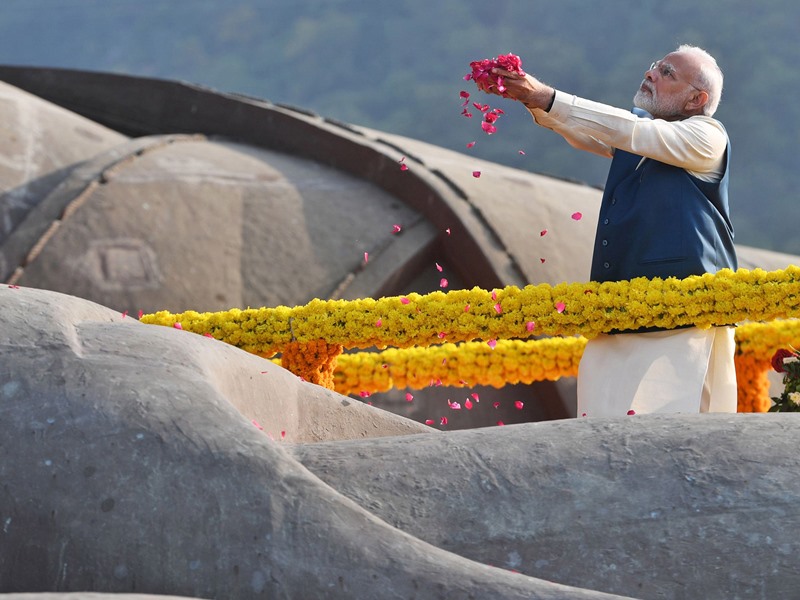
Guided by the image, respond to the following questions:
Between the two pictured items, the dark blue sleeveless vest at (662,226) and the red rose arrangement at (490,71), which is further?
the dark blue sleeveless vest at (662,226)

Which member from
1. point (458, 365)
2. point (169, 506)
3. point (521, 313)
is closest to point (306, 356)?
point (521, 313)

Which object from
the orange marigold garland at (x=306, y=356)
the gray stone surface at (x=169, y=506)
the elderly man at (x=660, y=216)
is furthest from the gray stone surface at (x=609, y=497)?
the orange marigold garland at (x=306, y=356)

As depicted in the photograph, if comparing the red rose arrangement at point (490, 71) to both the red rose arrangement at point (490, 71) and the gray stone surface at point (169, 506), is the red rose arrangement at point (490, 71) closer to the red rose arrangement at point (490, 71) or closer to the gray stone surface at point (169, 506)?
the red rose arrangement at point (490, 71)

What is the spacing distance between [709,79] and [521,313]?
1.04m

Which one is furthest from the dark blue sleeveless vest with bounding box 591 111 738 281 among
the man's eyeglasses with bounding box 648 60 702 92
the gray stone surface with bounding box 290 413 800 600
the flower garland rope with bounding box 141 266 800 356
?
Result: the gray stone surface with bounding box 290 413 800 600

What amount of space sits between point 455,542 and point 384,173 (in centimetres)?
618

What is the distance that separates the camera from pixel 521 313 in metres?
4.15

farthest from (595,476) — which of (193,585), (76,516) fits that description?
(76,516)

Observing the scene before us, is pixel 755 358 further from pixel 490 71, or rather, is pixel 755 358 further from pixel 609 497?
pixel 609 497

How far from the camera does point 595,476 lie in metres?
2.58

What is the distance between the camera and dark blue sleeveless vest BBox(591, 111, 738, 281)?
13.1 ft

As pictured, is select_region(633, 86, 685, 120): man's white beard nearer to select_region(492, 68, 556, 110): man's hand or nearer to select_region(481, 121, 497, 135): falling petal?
select_region(492, 68, 556, 110): man's hand

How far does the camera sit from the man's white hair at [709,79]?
4.13 metres

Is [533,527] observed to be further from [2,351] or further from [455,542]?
[2,351]
